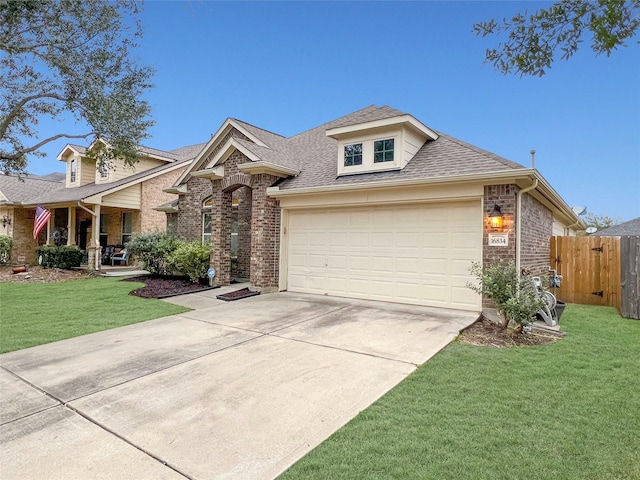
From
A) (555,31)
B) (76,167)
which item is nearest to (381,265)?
(555,31)

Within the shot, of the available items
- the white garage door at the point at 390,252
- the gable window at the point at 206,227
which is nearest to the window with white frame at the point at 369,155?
the white garage door at the point at 390,252

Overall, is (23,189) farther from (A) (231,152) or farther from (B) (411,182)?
(B) (411,182)

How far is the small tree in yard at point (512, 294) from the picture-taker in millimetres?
5910

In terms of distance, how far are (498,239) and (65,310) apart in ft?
31.9

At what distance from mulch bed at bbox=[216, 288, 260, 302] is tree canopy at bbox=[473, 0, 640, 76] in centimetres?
793

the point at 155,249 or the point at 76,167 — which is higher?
the point at 76,167

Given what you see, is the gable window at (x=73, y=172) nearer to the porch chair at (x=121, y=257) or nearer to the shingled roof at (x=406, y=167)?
the porch chair at (x=121, y=257)

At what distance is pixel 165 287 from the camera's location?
440 inches

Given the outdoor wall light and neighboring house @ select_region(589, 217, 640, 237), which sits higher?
→ neighboring house @ select_region(589, 217, 640, 237)

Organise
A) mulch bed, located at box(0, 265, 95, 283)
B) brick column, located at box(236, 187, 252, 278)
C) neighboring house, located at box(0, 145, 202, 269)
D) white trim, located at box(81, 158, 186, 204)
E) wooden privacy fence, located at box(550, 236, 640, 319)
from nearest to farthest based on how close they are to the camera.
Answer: wooden privacy fence, located at box(550, 236, 640, 319)
brick column, located at box(236, 187, 252, 278)
mulch bed, located at box(0, 265, 95, 283)
white trim, located at box(81, 158, 186, 204)
neighboring house, located at box(0, 145, 202, 269)

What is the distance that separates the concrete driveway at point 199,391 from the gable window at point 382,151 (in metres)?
4.11

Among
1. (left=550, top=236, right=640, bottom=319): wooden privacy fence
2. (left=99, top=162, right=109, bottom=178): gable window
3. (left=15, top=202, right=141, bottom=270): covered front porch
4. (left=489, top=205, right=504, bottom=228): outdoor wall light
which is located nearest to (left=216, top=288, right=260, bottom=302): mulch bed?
(left=489, top=205, right=504, bottom=228): outdoor wall light

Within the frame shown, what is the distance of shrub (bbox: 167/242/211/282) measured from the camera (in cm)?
1155

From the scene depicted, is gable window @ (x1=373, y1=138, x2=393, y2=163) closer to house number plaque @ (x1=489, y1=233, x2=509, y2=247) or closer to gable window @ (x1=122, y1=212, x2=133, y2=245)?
house number plaque @ (x1=489, y1=233, x2=509, y2=247)
